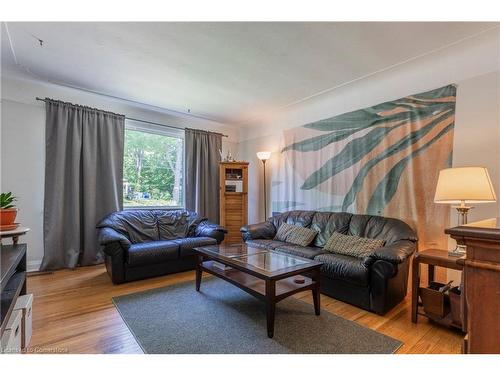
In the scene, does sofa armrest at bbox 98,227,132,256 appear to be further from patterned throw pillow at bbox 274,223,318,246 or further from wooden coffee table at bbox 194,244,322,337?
patterned throw pillow at bbox 274,223,318,246

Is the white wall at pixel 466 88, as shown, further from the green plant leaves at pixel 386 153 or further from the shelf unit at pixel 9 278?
the shelf unit at pixel 9 278

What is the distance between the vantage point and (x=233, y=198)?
462cm

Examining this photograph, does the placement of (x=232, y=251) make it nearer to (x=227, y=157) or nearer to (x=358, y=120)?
(x=358, y=120)

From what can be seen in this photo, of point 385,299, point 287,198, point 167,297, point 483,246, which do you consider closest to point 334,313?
point 385,299

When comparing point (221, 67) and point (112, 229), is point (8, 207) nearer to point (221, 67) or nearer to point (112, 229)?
point (112, 229)

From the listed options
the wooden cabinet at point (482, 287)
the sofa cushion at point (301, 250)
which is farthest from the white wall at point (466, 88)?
the wooden cabinet at point (482, 287)

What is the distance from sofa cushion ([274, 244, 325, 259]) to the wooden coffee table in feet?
1.35

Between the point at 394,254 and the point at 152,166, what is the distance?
3806 millimetres

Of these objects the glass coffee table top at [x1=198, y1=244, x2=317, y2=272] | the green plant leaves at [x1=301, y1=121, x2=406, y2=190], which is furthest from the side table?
the green plant leaves at [x1=301, y1=121, x2=406, y2=190]

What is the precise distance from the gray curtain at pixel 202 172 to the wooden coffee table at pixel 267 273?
2.04m
